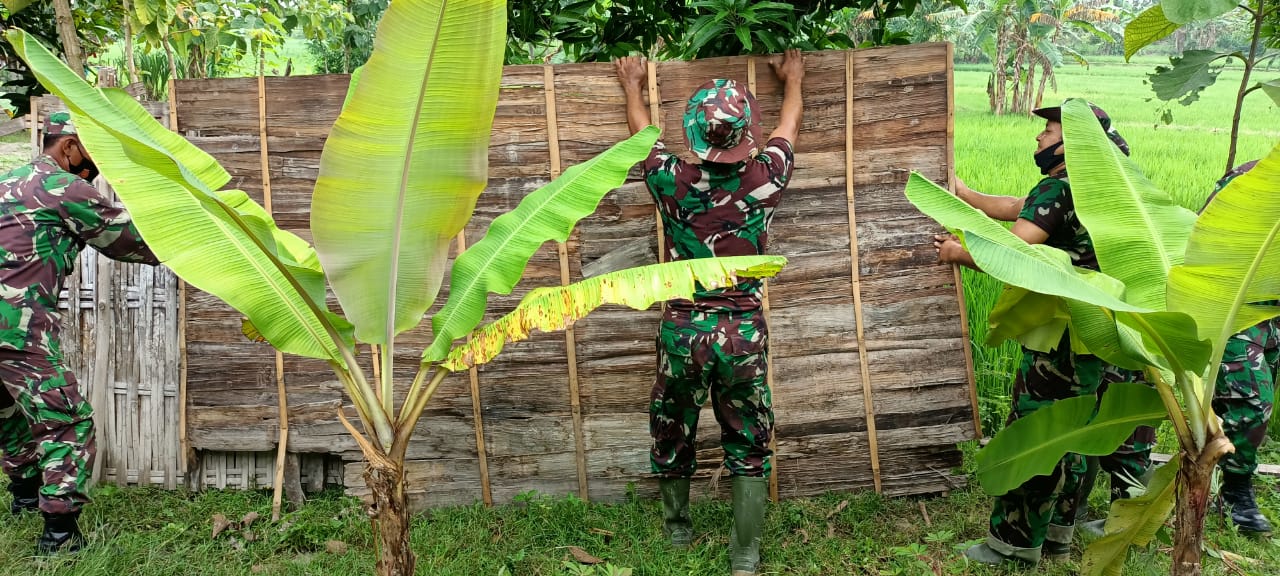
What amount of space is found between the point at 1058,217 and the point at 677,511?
6.90 ft

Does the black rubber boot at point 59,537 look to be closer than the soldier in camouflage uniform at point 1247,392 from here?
Yes

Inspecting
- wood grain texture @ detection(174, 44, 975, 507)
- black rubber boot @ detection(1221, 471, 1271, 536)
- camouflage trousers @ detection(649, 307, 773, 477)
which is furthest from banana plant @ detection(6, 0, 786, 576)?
black rubber boot @ detection(1221, 471, 1271, 536)

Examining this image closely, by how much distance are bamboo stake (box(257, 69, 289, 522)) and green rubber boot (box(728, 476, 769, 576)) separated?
2.28 metres

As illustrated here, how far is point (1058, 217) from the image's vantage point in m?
3.50

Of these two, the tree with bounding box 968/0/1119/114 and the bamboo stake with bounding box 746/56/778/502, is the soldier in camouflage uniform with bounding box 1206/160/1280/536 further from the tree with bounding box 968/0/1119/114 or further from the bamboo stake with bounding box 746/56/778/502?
the tree with bounding box 968/0/1119/114

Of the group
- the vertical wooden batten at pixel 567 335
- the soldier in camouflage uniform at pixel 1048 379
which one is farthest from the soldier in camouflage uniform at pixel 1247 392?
the vertical wooden batten at pixel 567 335

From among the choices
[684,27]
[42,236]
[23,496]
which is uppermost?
[684,27]

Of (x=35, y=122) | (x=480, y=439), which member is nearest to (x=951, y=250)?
(x=480, y=439)

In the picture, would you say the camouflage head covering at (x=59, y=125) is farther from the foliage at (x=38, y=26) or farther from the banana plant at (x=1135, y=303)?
the banana plant at (x=1135, y=303)

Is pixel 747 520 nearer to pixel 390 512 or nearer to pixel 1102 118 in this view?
pixel 390 512

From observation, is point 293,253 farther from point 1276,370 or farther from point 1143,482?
point 1276,370

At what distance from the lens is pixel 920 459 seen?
14.9 feet

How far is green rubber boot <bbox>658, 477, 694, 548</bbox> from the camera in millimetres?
4051

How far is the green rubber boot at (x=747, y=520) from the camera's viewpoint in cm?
384
